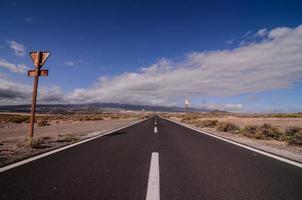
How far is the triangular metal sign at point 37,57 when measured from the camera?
10884 millimetres

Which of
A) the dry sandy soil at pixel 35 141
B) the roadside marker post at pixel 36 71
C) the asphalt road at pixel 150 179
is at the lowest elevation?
the dry sandy soil at pixel 35 141

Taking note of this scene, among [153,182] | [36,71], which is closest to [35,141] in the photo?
[36,71]

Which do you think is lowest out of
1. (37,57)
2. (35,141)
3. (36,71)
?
(35,141)

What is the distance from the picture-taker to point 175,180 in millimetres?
4758

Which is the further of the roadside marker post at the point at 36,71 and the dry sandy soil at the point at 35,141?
the roadside marker post at the point at 36,71

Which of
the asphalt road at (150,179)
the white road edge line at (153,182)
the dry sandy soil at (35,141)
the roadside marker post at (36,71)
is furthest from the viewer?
the roadside marker post at (36,71)

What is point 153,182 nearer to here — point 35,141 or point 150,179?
point 150,179

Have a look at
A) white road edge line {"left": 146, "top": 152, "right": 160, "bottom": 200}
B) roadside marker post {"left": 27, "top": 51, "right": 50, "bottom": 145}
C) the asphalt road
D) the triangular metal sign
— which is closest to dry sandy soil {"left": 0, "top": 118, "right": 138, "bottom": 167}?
roadside marker post {"left": 27, "top": 51, "right": 50, "bottom": 145}

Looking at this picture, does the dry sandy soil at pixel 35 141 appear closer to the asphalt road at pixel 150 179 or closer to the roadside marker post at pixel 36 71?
the roadside marker post at pixel 36 71

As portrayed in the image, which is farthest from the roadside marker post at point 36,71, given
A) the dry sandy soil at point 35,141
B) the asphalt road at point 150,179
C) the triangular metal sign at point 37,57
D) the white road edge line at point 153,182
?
the white road edge line at point 153,182

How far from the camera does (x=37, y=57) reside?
10.9 meters

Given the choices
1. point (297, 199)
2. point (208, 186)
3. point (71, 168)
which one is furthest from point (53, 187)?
point (297, 199)

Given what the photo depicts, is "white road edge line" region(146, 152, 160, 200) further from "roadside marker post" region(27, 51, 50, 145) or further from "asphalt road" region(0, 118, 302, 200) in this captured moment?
"roadside marker post" region(27, 51, 50, 145)

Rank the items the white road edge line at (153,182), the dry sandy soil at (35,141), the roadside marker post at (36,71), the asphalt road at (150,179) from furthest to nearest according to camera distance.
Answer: the roadside marker post at (36,71), the dry sandy soil at (35,141), the asphalt road at (150,179), the white road edge line at (153,182)
